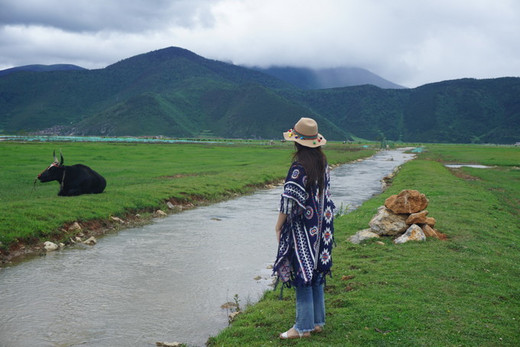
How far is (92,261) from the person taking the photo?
13.4m

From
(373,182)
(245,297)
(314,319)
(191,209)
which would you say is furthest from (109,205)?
(373,182)

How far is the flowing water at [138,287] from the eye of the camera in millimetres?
8562

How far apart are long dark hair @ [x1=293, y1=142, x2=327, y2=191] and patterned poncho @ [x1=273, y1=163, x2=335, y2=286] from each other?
0.08 m

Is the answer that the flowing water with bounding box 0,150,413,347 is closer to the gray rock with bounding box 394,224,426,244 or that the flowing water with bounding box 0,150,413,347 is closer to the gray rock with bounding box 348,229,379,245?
the gray rock with bounding box 348,229,379,245

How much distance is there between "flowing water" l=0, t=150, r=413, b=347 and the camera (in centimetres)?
856

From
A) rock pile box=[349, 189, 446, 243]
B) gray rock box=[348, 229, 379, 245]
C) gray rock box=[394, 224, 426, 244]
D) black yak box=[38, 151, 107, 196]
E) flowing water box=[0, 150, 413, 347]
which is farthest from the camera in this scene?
black yak box=[38, 151, 107, 196]

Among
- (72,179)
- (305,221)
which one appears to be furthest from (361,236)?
(72,179)

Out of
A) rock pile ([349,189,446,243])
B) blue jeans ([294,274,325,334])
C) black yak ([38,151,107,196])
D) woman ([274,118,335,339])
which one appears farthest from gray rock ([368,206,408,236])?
black yak ([38,151,107,196])

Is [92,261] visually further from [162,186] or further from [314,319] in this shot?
[162,186]

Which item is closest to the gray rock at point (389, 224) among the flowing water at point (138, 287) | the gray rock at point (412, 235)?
the gray rock at point (412, 235)

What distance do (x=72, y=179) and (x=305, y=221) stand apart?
59.9 feet

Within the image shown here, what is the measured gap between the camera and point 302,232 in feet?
22.5

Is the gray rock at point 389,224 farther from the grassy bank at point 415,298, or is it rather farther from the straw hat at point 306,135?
the straw hat at point 306,135

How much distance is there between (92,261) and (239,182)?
20550mm
